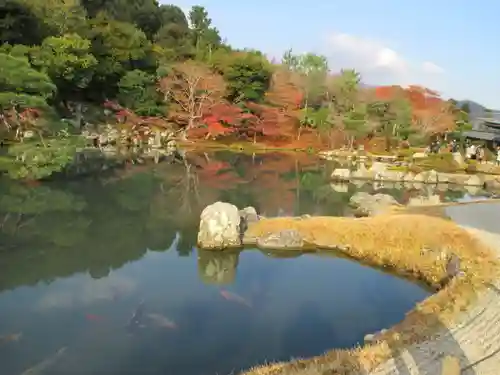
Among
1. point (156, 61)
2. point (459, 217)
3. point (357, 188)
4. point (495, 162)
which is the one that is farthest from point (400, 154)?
point (459, 217)

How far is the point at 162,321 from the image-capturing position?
7.21 m

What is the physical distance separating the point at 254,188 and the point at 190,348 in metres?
13.6

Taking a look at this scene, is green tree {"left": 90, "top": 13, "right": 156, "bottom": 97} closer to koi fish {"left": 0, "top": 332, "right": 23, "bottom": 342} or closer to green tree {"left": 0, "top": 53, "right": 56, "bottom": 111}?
green tree {"left": 0, "top": 53, "right": 56, "bottom": 111}

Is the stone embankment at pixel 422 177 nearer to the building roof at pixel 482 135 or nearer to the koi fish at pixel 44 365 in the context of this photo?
the building roof at pixel 482 135

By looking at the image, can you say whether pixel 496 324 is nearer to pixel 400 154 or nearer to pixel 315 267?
pixel 315 267

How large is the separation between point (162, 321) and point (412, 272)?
4.92 metres

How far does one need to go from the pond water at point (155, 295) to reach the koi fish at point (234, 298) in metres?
0.02

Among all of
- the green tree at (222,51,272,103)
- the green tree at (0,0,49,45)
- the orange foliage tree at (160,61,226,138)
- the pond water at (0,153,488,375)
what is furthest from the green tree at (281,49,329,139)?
the pond water at (0,153,488,375)

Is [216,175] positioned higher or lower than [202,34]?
lower

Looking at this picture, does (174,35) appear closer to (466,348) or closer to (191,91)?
(191,91)

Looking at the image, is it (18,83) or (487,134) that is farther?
(487,134)

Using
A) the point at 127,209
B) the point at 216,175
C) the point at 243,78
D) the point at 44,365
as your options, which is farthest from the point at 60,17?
the point at 44,365

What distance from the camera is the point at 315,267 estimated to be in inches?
401

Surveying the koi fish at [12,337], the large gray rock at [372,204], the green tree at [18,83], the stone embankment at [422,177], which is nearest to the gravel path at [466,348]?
the koi fish at [12,337]
